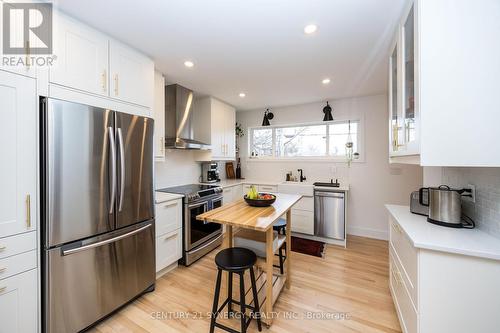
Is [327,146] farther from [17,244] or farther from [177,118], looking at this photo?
[17,244]

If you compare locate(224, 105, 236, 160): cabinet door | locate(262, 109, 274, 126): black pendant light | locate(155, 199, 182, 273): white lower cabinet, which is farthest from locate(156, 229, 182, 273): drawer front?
locate(262, 109, 274, 126): black pendant light

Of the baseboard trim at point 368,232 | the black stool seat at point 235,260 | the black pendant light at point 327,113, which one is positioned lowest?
the baseboard trim at point 368,232

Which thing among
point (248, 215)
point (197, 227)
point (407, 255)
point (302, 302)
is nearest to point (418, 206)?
point (407, 255)

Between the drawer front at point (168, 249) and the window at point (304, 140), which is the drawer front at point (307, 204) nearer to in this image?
the window at point (304, 140)

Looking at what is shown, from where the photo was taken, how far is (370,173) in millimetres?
3510

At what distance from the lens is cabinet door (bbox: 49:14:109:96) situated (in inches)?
58.5

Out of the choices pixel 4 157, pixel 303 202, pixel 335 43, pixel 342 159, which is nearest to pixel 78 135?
pixel 4 157

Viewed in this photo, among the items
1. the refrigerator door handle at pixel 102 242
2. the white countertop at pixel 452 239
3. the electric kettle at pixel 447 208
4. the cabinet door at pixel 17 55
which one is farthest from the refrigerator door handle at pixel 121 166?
the electric kettle at pixel 447 208

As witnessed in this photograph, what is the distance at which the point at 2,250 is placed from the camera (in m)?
1.21

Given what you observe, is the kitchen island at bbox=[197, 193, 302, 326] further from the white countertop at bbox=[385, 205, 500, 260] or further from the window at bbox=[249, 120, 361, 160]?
the window at bbox=[249, 120, 361, 160]

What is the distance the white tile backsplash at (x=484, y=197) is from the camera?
1283mm

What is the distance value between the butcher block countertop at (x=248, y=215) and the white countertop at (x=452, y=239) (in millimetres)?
895

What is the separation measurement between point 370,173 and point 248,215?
2.87m

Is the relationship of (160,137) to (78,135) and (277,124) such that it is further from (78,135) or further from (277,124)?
(277,124)
